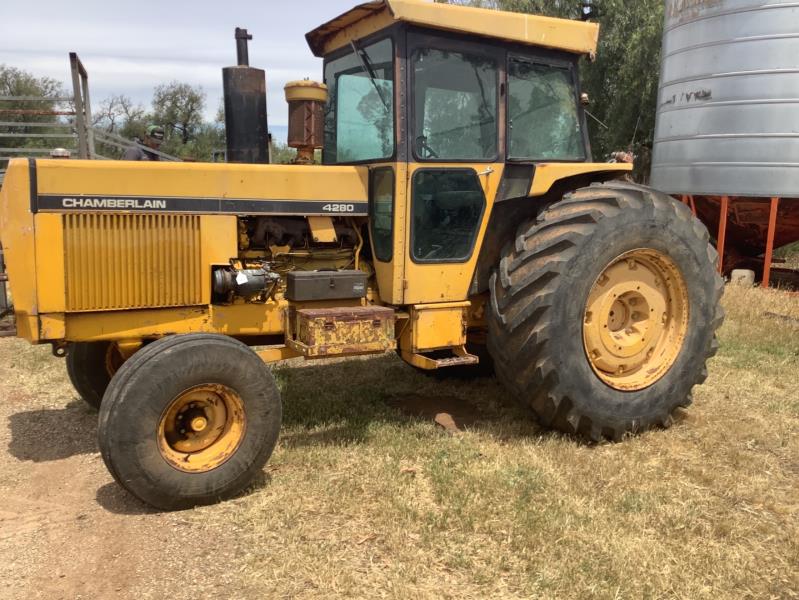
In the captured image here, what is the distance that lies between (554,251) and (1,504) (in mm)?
3357

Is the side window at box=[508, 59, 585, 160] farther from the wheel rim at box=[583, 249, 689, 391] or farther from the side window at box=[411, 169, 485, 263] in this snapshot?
the wheel rim at box=[583, 249, 689, 391]

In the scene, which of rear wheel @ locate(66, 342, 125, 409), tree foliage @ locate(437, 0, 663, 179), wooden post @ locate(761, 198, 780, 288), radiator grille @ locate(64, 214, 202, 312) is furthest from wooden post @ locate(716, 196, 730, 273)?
rear wheel @ locate(66, 342, 125, 409)

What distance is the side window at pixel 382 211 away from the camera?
421 cm

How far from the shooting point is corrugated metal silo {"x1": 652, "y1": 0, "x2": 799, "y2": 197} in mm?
9203

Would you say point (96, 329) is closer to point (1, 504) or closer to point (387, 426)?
point (1, 504)

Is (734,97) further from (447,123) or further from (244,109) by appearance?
(244,109)

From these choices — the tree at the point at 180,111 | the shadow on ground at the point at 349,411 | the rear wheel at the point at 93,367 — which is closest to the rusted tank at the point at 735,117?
the shadow on ground at the point at 349,411

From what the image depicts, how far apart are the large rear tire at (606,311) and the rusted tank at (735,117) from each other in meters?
5.68

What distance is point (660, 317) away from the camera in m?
4.71

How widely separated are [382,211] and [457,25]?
1191mm

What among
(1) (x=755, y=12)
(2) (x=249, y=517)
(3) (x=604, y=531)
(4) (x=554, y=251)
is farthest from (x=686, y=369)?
(1) (x=755, y=12)

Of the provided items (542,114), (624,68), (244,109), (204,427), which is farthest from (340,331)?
(624,68)

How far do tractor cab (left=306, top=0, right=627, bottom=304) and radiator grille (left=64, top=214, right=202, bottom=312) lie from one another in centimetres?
117

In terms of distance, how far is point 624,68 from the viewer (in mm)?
16219
